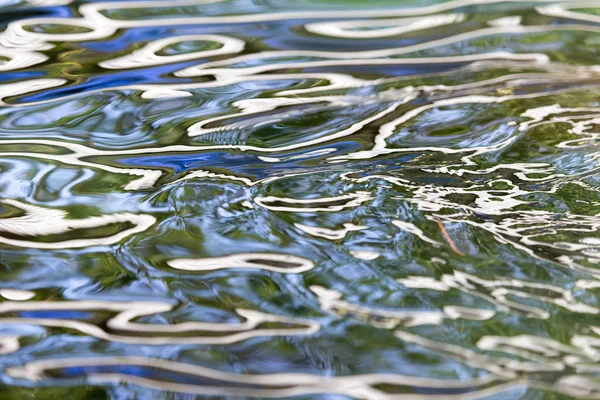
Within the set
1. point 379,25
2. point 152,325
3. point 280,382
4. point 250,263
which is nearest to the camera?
point 280,382

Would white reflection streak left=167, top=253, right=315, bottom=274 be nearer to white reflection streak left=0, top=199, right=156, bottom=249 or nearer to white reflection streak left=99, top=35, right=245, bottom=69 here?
white reflection streak left=0, top=199, right=156, bottom=249

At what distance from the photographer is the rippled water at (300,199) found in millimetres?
1243

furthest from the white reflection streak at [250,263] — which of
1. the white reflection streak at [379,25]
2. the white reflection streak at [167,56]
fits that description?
the white reflection streak at [379,25]

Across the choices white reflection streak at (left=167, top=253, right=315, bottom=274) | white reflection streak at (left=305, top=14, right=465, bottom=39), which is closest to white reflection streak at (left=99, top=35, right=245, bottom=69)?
white reflection streak at (left=305, top=14, right=465, bottom=39)

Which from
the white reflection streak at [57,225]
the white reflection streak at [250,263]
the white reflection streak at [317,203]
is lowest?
the white reflection streak at [250,263]

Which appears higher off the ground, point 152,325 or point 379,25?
point 379,25

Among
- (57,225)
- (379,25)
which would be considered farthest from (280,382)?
(379,25)

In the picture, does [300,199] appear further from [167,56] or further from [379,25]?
[379,25]

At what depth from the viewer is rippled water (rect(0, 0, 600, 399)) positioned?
4.08ft

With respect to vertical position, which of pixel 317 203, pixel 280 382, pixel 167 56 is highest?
pixel 167 56

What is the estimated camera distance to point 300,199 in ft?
5.69

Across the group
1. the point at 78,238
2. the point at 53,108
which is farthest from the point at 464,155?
the point at 53,108

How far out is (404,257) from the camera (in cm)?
150

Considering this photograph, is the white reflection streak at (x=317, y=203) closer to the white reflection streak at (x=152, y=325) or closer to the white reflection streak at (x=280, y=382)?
the white reflection streak at (x=152, y=325)
